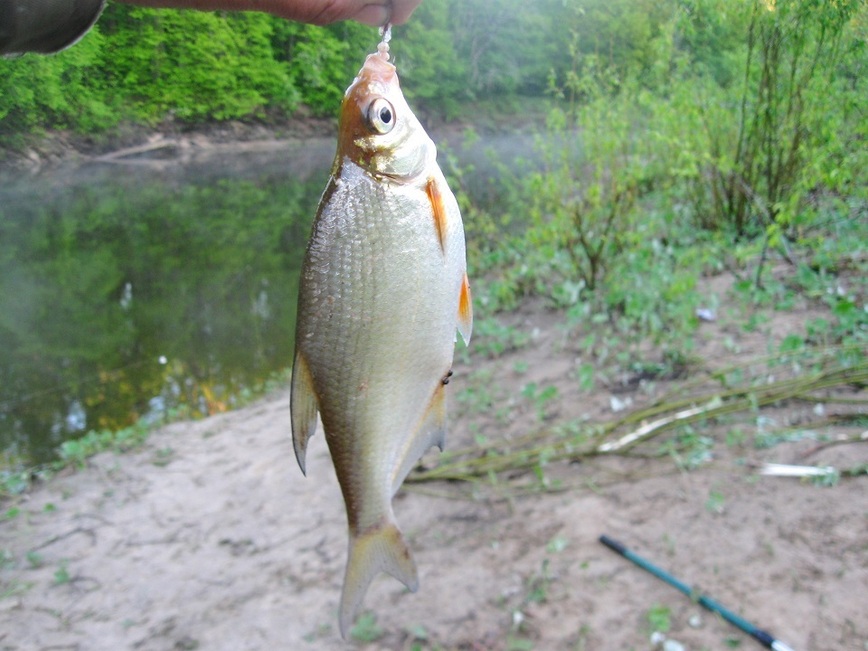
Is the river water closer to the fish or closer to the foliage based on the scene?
the foliage

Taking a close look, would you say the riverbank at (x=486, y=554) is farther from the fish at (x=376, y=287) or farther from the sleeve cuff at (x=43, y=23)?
the sleeve cuff at (x=43, y=23)

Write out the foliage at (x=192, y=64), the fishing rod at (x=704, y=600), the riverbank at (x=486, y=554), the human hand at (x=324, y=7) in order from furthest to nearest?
the foliage at (x=192, y=64)
the riverbank at (x=486, y=554)
the fishing rod at (x=704, y=600)
the human hand at (x=324, y=7)

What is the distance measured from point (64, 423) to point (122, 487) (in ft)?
5.69

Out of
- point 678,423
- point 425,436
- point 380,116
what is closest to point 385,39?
point 380,116

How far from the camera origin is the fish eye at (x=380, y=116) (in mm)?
1102

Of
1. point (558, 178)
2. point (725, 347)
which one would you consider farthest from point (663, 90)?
point (725, 347)

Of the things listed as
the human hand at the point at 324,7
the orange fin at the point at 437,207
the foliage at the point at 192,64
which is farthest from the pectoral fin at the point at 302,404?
the foliage at the point at 192,64

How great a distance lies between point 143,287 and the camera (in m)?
8.70

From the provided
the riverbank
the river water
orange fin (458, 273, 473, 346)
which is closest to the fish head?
orange fin (458, 273, 473, 346)

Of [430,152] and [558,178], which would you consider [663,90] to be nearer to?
[558,178]

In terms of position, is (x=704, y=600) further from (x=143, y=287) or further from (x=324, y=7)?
(x=143, y=287)

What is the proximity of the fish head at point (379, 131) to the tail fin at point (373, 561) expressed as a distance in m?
0.69

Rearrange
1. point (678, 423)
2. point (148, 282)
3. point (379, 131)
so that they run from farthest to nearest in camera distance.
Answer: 1. point (148, 282)
2. point (678, 423)
3. point (379, 131)

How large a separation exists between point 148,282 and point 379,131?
8477 millimetres
